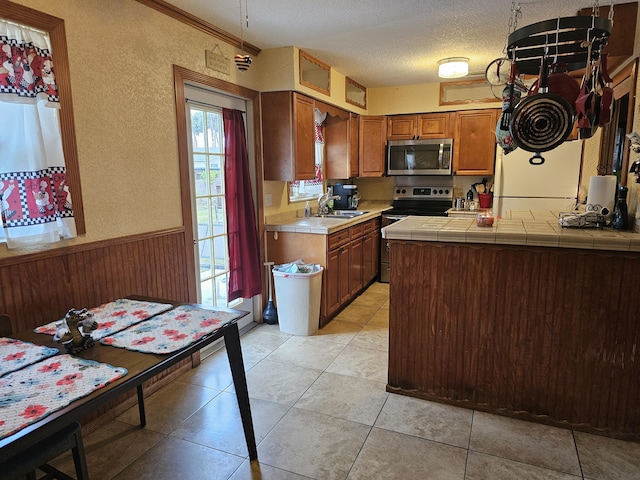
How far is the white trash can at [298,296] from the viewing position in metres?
3.39

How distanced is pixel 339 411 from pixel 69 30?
8.21ft

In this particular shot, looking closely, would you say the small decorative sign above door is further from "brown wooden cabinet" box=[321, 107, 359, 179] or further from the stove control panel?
the stove control panel

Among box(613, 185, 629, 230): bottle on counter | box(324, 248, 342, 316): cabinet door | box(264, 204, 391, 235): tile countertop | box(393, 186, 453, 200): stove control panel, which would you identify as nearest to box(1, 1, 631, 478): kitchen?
box(264, 204, 391, 235): tile countertop

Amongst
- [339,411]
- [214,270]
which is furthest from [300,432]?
[214,270]

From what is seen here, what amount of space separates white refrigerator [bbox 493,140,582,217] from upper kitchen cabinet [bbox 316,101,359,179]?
1712 mm

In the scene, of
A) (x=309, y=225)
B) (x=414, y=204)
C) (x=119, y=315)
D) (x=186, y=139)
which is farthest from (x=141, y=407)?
(x=414, y=204)

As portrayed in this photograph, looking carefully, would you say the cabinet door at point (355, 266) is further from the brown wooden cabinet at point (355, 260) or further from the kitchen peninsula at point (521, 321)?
the kitchen peninsula at point (521, 321)

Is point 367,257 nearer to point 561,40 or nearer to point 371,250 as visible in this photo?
point 371,250

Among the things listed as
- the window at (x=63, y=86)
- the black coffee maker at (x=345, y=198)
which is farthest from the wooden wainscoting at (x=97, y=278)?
the black coffee maker at (x=345, y=198)

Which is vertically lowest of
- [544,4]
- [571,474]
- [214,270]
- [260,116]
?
A: [571,474]

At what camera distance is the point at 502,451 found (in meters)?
2.03

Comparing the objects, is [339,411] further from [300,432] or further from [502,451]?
[502,451]

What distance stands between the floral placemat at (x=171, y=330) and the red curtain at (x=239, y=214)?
148 cm

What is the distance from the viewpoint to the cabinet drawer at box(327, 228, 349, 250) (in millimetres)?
3627
